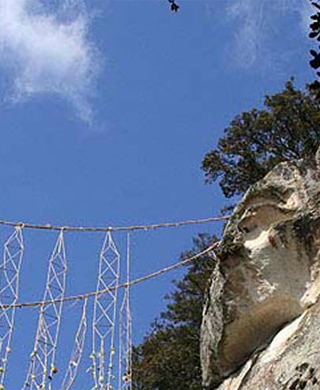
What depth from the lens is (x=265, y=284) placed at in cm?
433

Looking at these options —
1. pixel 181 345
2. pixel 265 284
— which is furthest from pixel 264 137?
pixel 265 284

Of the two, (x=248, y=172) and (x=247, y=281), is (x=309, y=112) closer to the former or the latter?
(x=248, y=172)

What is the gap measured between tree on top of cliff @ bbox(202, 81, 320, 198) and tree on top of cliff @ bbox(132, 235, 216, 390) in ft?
3.42

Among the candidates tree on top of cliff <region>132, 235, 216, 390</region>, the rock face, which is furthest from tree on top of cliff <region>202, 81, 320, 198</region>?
the rock face

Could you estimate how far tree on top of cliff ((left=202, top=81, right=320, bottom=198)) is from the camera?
35.2ft

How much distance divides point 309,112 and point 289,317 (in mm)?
6808

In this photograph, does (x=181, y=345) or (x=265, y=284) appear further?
(x=181, y=345)

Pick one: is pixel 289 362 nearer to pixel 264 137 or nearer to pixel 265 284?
pixel 265 284

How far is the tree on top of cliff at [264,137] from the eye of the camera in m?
10.7

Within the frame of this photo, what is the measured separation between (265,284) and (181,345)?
289 inches

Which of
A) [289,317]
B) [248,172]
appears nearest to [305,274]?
[289,317]

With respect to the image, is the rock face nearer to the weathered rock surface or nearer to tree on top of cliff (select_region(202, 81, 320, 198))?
the weathered rock surface

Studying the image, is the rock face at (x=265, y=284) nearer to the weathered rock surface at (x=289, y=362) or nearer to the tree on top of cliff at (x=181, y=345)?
the weathered rock surface at (x=289, y=362)

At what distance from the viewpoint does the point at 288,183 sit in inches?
179
